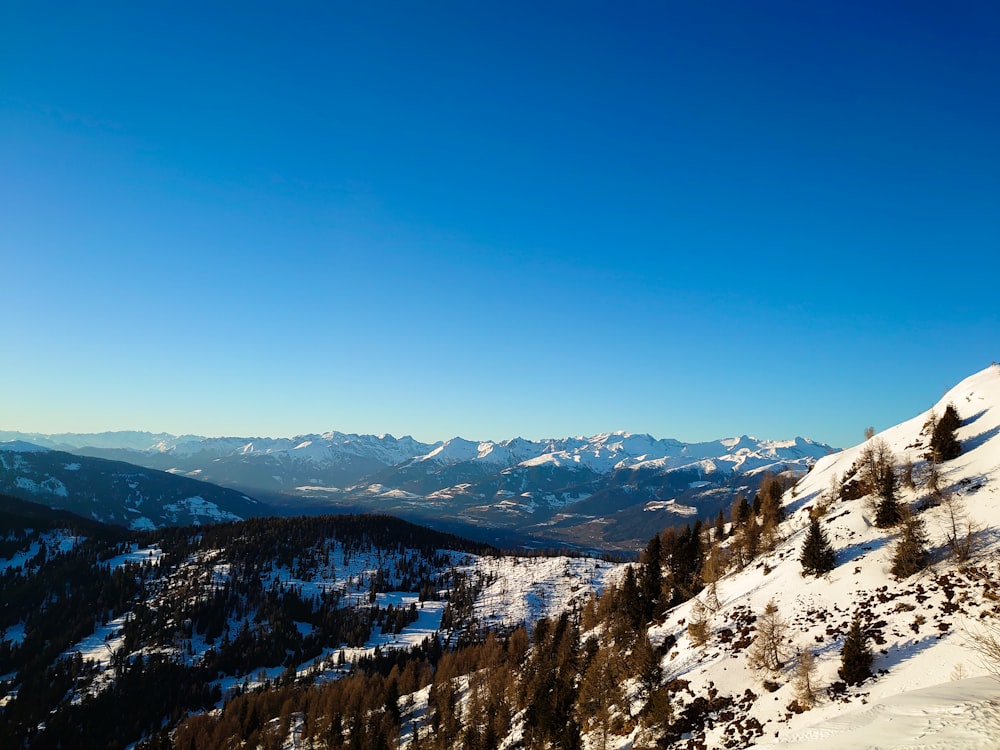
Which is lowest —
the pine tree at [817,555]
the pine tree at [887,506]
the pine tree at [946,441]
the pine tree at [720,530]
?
the pine tree at [720,530]

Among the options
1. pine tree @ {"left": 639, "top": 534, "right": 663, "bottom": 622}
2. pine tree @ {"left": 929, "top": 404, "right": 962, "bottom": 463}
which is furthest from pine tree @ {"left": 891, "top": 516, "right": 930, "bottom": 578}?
pine tree @ {"left": 639, "top": 534, "right": 663, "bottom": 622}

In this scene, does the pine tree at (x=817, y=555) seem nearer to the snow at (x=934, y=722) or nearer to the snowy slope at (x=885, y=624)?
the snowy slope at (x=885, y=624)

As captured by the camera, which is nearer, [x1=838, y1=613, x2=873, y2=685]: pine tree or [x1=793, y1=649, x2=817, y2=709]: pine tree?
[x1=838, y1=613, x2=873, y2=685]: pine tree

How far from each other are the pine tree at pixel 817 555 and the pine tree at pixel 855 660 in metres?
17.5

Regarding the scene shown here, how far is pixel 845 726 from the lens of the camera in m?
28.9

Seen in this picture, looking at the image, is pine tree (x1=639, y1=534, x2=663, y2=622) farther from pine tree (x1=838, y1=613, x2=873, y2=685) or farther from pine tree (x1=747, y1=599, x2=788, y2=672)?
pine tree (x1=838, y1=613, x2=873, y2=685)

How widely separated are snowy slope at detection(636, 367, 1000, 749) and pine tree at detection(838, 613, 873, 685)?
76 centimetres

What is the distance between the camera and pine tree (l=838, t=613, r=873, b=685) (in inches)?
1560

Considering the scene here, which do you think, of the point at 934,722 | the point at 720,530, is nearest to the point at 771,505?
the point at 720,530

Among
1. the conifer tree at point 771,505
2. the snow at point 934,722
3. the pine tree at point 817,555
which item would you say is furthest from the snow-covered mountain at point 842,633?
the conifer tree at point 771,505

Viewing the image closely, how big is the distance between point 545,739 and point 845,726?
5643 centimetres

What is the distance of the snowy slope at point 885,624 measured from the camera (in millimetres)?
23703

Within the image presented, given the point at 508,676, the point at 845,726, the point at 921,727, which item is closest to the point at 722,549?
the point at 508,676

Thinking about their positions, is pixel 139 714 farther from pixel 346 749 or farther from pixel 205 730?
pixel 346 749
